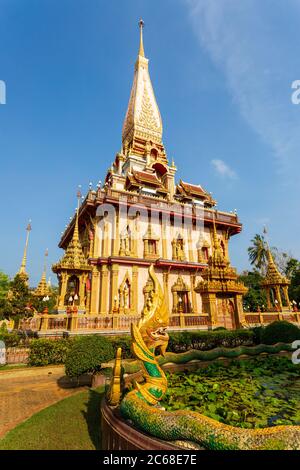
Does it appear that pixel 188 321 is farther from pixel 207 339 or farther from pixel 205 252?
pixel 205 252

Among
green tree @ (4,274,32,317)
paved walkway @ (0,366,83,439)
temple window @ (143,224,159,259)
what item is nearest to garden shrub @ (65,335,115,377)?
paved walkway @ (0,366,83,439)

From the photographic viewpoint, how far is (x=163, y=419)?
2.61m

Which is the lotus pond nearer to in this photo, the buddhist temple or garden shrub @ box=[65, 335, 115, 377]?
garden shrub @ box=[65, 335, 115, 377]

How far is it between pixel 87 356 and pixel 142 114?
2957 cm

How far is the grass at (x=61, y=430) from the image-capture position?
3.96 meters

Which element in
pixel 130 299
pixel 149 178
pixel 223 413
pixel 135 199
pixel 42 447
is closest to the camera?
pixel 223 413

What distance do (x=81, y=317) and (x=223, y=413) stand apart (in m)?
10.1

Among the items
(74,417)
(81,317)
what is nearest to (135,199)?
(81,317)

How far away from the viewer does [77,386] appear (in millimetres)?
7691

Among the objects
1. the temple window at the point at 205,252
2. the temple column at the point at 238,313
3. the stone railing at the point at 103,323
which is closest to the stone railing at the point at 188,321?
the stone railing at the point at 103,323

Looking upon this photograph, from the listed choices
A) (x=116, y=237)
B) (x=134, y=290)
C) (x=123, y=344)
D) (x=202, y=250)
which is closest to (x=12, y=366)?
(x=123, y=344)

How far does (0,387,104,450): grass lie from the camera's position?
396cm

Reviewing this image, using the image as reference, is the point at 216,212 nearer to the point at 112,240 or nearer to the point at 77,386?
the point at 112,240

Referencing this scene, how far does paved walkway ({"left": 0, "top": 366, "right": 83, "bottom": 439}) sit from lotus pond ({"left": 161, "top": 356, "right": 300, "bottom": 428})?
11.1ft
